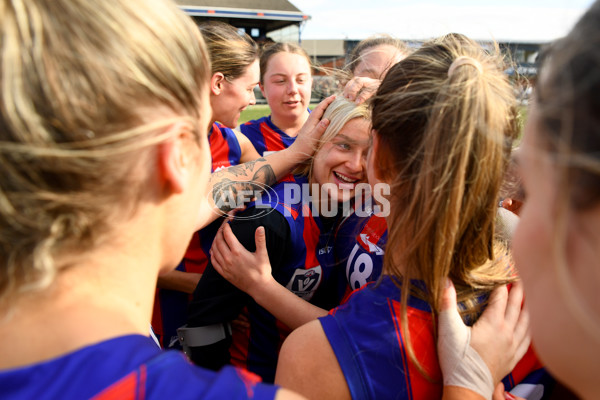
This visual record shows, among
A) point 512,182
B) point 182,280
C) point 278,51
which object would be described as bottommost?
point 182,280

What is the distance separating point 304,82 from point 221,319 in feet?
10.0

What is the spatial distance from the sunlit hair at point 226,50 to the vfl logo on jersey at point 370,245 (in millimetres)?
2066

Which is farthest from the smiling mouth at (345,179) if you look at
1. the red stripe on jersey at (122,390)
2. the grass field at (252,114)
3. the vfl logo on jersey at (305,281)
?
the grass field at (252,114)

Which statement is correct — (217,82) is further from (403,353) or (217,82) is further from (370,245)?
(403,353)

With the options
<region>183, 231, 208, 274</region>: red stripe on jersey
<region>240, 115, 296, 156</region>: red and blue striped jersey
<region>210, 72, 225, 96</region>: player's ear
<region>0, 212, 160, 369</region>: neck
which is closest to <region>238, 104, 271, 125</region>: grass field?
<region>240, 115, 296, 156</region>: red and blue striped jersey

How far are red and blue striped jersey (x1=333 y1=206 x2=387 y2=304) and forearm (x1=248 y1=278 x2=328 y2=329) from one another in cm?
25

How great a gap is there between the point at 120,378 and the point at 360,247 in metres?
1.43

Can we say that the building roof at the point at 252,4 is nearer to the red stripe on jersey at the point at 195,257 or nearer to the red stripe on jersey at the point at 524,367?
the red stripe on jersey at the point at 195,257

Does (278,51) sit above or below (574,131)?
above

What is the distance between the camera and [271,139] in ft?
14.4

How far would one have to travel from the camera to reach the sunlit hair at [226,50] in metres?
3.30

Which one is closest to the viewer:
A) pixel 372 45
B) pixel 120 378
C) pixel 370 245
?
pixel 120 378

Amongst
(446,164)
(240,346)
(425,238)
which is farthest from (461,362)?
(240,346)

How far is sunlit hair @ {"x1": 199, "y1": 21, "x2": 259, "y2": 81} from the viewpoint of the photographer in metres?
3.30
